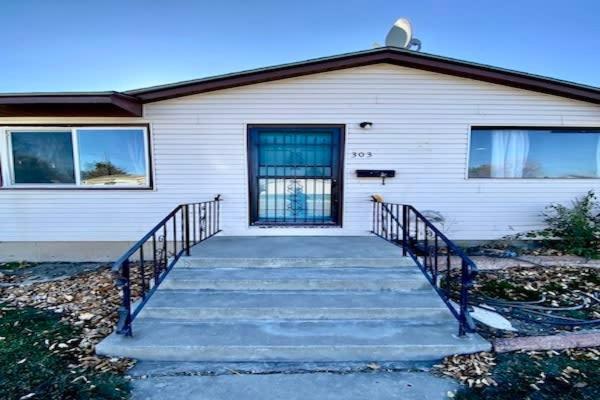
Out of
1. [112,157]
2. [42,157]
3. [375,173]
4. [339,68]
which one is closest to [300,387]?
[375,173]

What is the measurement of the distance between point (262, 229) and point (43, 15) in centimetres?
1035

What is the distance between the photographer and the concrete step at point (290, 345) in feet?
8.81

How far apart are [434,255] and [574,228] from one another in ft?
9.93

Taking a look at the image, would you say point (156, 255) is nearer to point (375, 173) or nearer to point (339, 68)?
point (375, 173)

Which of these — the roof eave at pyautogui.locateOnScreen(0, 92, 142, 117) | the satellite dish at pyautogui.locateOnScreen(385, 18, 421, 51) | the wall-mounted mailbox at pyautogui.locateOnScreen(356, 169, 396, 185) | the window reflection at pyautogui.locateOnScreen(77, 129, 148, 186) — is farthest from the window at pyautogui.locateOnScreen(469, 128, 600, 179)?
the window reflection at pyautogui.locateOnScreen(77, 129, 148, 186)

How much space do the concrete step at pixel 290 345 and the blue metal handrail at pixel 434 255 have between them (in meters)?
0.30

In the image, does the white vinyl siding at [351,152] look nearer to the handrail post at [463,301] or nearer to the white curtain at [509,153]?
the white curtain at [509,153]

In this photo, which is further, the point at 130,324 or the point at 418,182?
the point at 418,182

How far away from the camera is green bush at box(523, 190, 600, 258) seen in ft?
17.0

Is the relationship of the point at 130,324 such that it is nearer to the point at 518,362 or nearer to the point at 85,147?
the point at 518,362

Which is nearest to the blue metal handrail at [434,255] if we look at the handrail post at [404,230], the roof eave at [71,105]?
the handrail post at [404,230]

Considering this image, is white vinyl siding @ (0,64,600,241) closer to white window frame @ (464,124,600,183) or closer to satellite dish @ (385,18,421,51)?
white window frame @ (464,124,600,183)

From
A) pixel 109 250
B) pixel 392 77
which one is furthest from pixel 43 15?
pixel 392 77

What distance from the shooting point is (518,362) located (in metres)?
2.61
